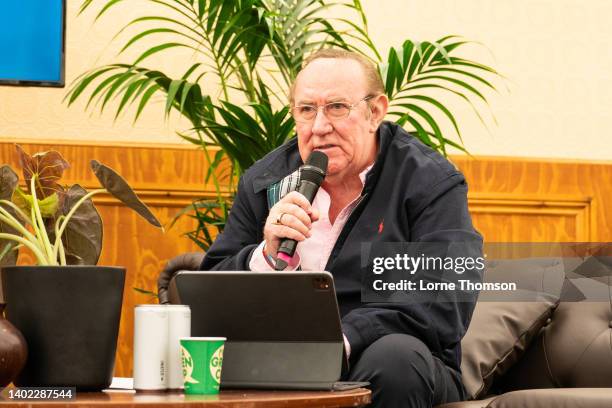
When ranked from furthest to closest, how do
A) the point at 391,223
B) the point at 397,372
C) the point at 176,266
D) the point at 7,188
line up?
the point at 176,266
the point at 391,223
the point at 397,372
the point at 7,188

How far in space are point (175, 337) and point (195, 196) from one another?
1866 mm

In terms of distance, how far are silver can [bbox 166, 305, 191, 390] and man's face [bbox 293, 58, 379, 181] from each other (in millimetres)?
666

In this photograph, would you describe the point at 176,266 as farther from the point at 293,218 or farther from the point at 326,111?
the point at 293,218

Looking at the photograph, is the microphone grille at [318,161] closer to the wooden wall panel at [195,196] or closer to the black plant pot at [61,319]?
the black plant pot at [61,319]

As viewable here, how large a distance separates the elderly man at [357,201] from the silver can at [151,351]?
42 centimetres

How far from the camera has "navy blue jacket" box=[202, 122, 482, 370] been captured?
1.85 m

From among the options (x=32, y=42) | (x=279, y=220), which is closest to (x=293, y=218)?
(x=279, y=220)

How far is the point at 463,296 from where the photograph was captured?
75.2 inches

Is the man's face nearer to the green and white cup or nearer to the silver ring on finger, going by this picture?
the silver ring on finger

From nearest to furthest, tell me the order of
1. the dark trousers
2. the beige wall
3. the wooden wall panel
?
the dark trousers, the wooden wall panel, the beige wall

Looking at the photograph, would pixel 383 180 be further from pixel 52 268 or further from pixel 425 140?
pixel 52 268

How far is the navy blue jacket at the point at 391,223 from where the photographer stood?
1.85 metres

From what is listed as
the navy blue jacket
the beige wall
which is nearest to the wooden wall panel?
the beige wall

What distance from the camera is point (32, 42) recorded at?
186 cm
